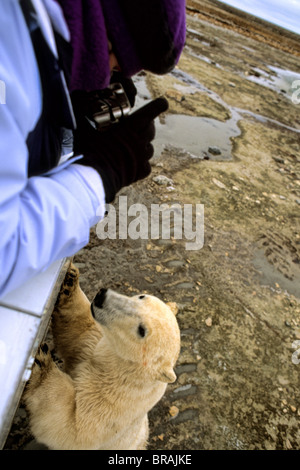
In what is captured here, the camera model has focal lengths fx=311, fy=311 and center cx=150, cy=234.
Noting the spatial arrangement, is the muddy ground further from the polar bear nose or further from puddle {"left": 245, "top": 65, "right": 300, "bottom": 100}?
puddle {"left": 245, "top": 65, "right": 300, "bottom": 100}

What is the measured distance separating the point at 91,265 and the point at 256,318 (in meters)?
1.55

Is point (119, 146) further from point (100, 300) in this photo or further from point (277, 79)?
point (277, 79)

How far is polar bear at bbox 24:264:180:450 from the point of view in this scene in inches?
58.7

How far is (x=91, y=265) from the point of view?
252 cm

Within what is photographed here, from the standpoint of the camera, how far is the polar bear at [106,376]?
1492mm

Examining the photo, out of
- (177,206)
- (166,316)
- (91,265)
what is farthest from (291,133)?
(166,316)

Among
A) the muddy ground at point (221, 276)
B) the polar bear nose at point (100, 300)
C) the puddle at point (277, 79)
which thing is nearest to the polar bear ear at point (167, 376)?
the polar bear nose at point (100, 300)

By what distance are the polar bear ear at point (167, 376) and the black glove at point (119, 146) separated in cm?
90

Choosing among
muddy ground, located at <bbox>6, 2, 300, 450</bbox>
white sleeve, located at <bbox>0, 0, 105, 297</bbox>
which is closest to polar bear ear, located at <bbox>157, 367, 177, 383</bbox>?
muddy ground, located at <bbox>6, 2, 300, 450</bbox>

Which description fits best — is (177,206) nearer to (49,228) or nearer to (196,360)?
(196,360)

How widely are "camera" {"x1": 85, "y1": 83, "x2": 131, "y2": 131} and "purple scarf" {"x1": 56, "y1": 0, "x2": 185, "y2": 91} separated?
23 centimetres

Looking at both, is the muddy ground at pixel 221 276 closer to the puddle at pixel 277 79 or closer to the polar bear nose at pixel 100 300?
the polar bear nose at pixel 100 300

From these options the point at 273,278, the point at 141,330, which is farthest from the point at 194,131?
the point at 141,330

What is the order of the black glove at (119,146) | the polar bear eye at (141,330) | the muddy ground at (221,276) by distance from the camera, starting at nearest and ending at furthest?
the black glove at (119,146)
the polar bear eye at (141,330)
the muddy ground at (221,276)
